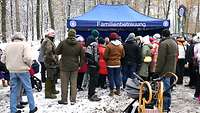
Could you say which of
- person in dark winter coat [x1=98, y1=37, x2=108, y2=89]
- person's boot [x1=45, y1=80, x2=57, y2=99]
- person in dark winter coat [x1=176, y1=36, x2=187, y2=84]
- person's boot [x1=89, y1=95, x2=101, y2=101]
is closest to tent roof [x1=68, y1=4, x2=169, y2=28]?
person in dark winter coat [x1=176, y1=36, x2=187, y2=84]

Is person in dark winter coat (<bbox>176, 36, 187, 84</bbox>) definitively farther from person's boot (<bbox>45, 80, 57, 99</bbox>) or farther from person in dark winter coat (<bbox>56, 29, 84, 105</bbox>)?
person's boot (<bbox>45, 80, 57, 99</bbox>)

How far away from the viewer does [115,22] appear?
54.1 feet

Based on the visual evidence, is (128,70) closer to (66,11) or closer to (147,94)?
(147,94)

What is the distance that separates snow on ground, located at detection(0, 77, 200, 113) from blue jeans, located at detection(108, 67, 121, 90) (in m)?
0.35

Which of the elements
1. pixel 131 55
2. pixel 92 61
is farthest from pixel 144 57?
pixel 92 61

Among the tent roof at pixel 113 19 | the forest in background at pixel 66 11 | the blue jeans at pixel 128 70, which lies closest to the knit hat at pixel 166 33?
the blue jeans at pixel 128 70

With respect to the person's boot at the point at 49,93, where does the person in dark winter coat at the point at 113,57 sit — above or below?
above

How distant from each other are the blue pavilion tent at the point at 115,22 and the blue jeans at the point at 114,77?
11.6 ft

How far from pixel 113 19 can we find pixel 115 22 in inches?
14.4

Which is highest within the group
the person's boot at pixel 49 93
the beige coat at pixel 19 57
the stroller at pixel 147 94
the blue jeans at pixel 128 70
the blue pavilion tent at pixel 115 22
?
the blue pavilion tent at pixel 115 22

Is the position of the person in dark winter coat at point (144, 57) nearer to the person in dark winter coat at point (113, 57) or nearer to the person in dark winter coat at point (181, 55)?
the person in dark winter coat at point (113, 57)

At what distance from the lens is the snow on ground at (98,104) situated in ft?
34.0

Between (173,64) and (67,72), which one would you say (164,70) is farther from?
(67,72)

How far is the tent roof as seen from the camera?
15.8 meters
